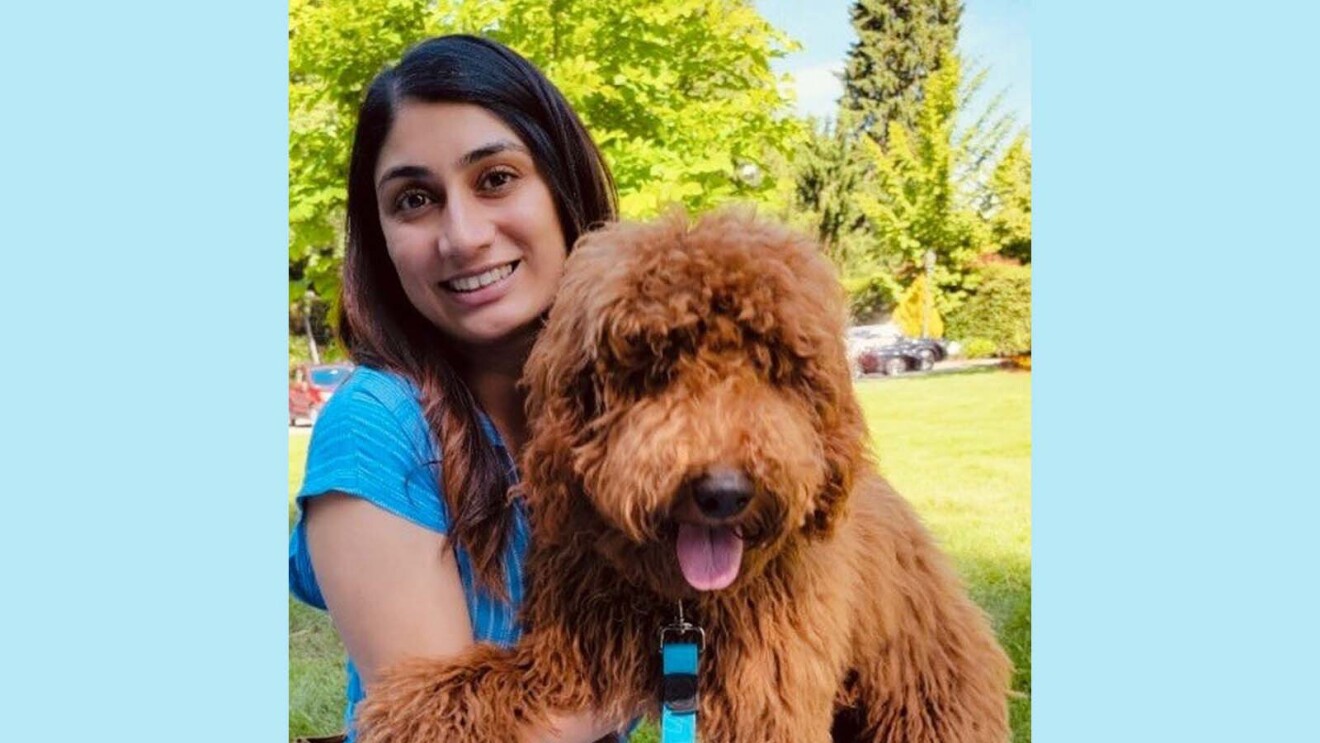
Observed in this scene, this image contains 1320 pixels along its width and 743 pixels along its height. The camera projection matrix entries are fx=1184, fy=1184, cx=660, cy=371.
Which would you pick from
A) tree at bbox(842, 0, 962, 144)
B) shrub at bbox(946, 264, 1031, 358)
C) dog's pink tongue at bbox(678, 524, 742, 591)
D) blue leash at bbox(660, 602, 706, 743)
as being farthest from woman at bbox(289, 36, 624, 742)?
shrub at bbox(946, 264, 1031, 358)

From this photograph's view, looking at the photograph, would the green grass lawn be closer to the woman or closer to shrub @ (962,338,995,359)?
shrub @ (962,338,995,359)

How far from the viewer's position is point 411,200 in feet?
6.74

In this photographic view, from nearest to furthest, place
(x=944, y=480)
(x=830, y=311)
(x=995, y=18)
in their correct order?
1. (x=830, y=311)
2. (x=995, y=18)
3. (x=944, y=480)

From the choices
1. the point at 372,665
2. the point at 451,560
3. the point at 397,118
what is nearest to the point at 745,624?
the point at 451,560

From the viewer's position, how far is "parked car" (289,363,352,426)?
95.5 inches

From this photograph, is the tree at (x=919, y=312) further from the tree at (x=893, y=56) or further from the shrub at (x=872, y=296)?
the tree at (x=893, y=56)

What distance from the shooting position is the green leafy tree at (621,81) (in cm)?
233

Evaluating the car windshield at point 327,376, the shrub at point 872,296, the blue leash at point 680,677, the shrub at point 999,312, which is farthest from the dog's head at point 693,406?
the car windshield at point 327,376

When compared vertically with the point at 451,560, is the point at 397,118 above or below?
above

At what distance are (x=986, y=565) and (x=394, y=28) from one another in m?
1.60

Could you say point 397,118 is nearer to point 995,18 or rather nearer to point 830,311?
point 830,311

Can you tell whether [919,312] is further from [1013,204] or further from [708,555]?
[708,555]

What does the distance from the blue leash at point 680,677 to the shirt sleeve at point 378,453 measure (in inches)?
17.5

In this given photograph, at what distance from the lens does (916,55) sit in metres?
2.36
